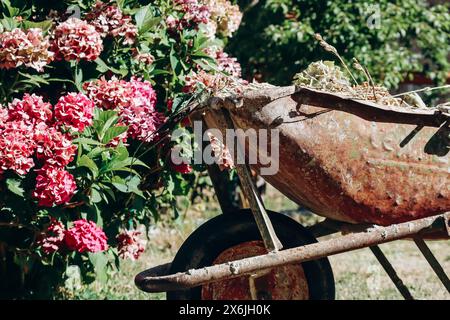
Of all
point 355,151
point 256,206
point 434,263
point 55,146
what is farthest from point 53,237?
point 434,263

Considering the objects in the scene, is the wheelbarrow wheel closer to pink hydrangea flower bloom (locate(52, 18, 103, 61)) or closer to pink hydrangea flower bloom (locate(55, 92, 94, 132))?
pink hydrangea flower bloom (locate(55, 92, 94, 132))

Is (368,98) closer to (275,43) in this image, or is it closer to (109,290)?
(109,290)

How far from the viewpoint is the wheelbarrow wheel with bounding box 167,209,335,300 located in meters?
3.60

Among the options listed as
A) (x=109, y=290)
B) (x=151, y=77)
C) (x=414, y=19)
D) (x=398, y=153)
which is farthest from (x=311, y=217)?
(x=398, y=153)

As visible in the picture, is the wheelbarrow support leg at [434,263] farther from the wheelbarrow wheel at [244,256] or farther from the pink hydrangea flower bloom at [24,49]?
the pink hydrangea flower bloom at [24,49]

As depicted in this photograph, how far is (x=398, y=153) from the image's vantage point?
11.1 ft

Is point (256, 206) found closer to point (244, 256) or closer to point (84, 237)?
point (244, 256)

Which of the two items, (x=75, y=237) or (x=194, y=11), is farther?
(x=194, y=11)

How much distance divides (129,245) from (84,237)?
1.76 ft

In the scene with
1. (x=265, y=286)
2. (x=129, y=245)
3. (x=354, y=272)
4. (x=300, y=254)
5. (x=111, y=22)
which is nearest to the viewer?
(x=300, y=254)

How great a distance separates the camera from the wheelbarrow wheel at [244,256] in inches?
142

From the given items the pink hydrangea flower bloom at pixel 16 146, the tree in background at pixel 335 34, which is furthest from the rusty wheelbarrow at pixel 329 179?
the tree in background at pixel 335 34

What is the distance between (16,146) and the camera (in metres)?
3.46

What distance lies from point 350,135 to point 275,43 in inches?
111
